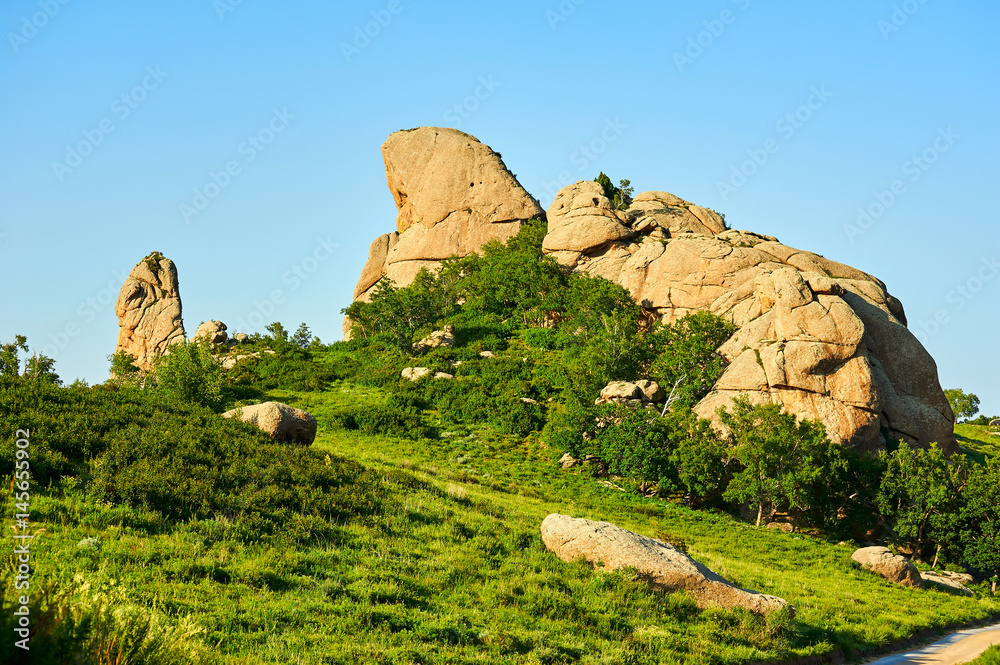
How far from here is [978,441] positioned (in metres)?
72.3

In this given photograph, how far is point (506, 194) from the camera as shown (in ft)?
299

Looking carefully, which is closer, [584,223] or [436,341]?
[436,341]

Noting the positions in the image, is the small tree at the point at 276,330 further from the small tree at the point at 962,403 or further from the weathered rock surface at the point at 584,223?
the small tree at the point at 962,403

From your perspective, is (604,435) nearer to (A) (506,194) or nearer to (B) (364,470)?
(B) (364,470)

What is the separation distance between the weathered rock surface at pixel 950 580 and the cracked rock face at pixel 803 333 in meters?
9.84

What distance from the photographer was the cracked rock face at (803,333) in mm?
43188

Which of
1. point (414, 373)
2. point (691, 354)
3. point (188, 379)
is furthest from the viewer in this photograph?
point (414, 373)

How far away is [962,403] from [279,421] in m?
111

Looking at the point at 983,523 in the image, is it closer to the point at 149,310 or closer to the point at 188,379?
the point at 188,379

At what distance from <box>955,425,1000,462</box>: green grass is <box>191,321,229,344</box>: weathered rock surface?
71.0 metres

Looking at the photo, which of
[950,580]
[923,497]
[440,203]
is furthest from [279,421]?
[440,203]

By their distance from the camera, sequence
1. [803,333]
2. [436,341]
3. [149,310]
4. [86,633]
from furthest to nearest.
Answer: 1. [149,310]
2. [436,341]
3. [803,333]
4. [86,633]

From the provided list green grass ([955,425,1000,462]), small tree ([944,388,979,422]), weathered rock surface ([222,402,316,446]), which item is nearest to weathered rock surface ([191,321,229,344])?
weathered rock surface ([222,402,316,446])

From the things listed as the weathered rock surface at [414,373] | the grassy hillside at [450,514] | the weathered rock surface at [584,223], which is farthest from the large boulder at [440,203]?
the grassy hillside at [450,514]
